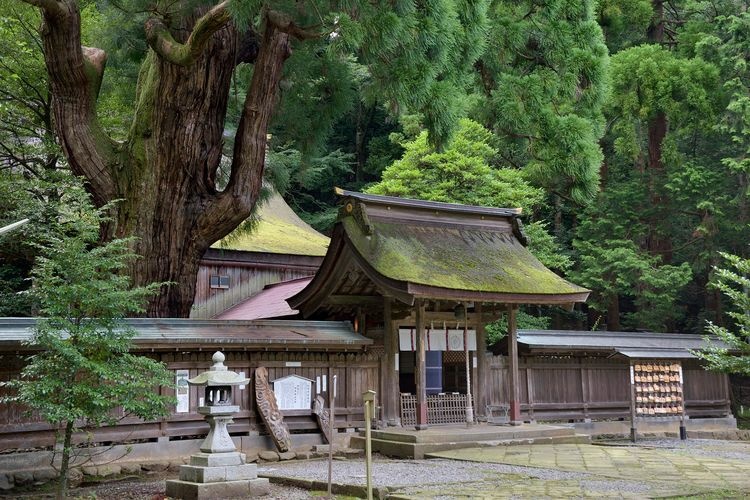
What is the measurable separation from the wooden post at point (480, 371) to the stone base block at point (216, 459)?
24.1 ft

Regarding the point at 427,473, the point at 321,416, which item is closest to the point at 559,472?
the point at 427,473

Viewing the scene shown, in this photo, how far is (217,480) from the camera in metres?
9.65

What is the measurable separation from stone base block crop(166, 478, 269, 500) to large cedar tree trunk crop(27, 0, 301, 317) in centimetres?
475

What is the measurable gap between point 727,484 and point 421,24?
711 centimetres

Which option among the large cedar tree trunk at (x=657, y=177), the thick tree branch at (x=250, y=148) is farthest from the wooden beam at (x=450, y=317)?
the large cedar tree trunk at (x=657, y=177)

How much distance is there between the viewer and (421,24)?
10.7m

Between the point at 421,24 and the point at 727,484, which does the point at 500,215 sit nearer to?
the point at 421,24

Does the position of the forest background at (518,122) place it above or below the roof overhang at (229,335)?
above

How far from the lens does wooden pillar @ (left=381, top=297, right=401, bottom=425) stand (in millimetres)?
15125

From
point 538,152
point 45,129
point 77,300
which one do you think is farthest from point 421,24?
point 45,129

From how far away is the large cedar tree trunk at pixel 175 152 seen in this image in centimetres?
1332

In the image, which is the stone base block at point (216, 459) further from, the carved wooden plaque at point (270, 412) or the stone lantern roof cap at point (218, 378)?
the carved wooden plaque at point (270, 412)

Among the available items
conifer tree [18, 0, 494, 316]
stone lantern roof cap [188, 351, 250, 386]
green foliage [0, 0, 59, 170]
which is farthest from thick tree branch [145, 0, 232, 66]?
green foliage [0, 0, 59, 170]

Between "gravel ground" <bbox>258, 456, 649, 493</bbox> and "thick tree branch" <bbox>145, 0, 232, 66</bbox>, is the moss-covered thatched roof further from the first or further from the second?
"thick tree branch" <bbox>145, 0, 232, 66</bbox>
